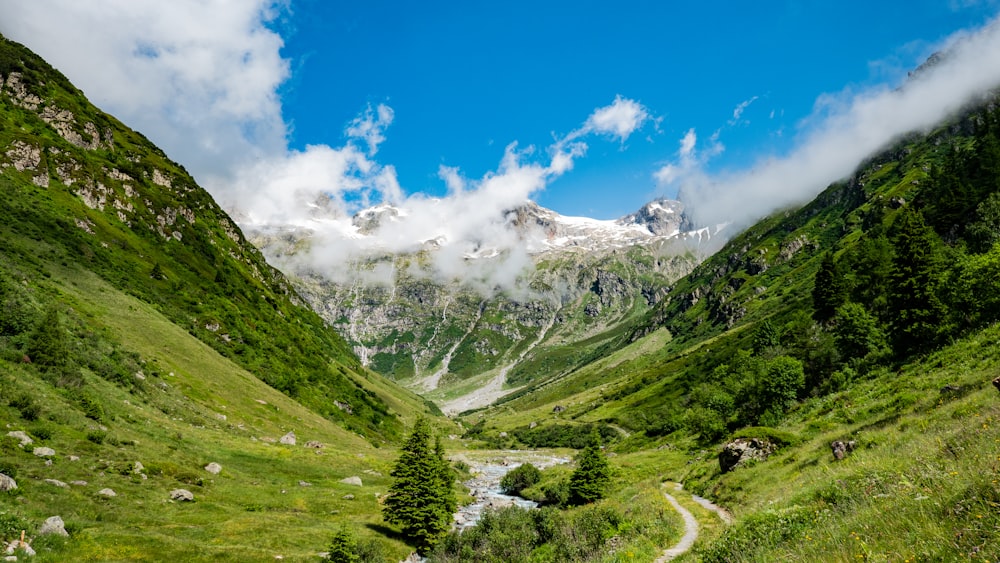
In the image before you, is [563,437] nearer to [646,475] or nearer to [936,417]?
[646,475]

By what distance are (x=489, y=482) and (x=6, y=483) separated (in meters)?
87.6

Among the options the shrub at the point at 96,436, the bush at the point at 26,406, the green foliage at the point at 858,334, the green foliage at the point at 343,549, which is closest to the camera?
the green foliage at the point at 343,549

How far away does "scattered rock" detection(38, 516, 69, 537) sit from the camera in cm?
2451

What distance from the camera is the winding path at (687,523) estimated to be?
2315cm

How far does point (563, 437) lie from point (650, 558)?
173 meters

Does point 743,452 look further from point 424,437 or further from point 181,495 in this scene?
point 181,495

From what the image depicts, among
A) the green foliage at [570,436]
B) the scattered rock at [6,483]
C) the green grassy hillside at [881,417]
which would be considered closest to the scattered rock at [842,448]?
the green grassy hillside at [881,417]

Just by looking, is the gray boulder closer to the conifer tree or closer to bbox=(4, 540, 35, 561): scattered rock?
bbox=(4, 540, 35, 561): scattered rock

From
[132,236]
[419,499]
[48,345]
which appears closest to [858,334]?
[419,499]

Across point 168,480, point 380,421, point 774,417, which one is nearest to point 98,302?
point 168,480

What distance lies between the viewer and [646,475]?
7106 centimetres

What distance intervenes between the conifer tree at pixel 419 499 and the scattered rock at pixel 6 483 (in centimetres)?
3077

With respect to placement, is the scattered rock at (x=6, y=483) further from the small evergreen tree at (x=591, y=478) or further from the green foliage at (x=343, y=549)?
the small evergreen tree at (x=591, y=478)

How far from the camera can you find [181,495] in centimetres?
4066
